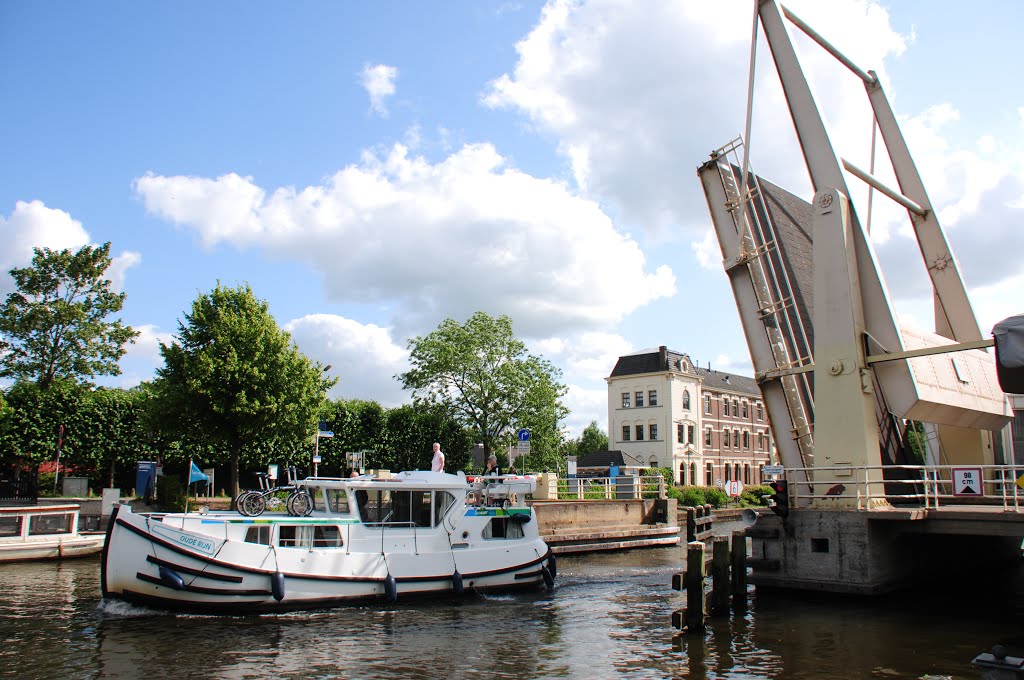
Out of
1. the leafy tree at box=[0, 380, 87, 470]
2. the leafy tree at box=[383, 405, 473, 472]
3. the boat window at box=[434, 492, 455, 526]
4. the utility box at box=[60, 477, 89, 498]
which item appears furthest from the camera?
the leafy tree at box=[383, 405, 473, 472]

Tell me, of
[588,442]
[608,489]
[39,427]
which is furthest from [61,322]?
[588,442]

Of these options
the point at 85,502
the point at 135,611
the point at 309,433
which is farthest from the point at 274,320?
the point at 135,611

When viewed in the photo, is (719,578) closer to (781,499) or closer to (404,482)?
(781,499)

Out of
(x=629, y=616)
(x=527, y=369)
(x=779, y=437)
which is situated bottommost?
Answer: (x=629, y=616)

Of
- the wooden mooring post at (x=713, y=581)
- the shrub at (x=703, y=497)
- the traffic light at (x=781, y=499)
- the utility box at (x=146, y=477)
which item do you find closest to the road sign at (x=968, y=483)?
the traffic light at (x=781, y=499)

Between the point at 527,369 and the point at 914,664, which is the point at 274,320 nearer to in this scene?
the point at 527,369

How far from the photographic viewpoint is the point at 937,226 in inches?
810

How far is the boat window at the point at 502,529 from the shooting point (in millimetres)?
18719

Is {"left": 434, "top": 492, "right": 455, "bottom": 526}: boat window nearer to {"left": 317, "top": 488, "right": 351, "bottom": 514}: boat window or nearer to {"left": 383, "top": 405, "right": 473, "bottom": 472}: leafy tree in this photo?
{"left": 317, "top": 488, "right": 351, "bottom": 514}: boat window

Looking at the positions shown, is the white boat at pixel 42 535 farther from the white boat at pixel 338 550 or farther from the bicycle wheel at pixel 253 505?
the bicycle wheel at pixel 253 505

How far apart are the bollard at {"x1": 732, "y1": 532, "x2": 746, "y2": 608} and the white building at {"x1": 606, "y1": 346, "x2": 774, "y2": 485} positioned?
44407mm

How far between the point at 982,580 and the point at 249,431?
969 inches

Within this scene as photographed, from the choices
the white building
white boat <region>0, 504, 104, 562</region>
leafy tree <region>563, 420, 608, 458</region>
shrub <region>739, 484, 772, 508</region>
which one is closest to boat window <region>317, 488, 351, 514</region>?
white boat <region>0, 504, 104, 562</region>

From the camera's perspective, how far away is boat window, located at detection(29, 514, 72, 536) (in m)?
23.2
